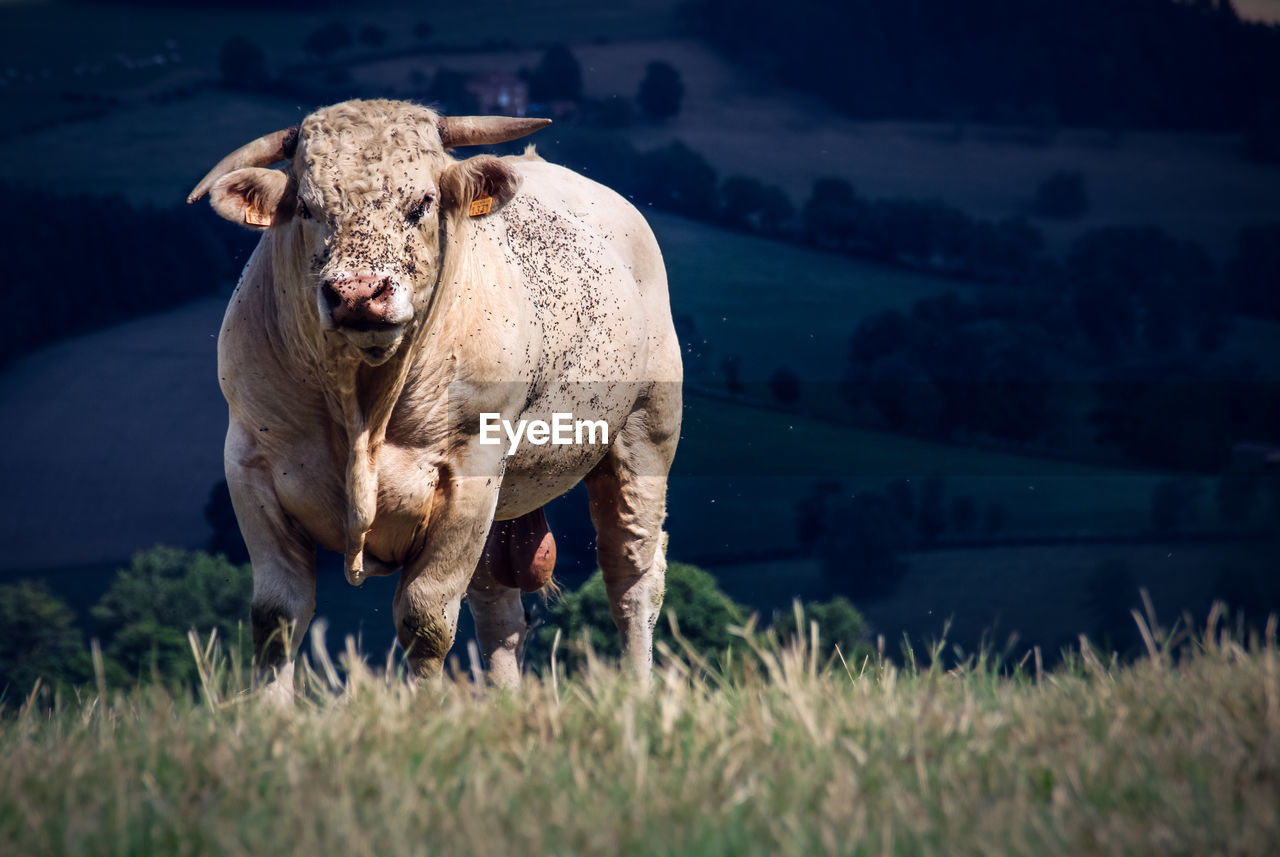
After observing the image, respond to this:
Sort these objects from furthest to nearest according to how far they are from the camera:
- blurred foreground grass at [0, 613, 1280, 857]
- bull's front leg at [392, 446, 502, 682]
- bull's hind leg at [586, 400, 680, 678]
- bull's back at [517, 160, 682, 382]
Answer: bull's hind leg at [586, 400, 680, 678] < bull's back at [517, 160, 682, 382] < bull's front leg at [392, 446, 502, 682] < blurred foreground grass at [0, 613, 1280, 857]

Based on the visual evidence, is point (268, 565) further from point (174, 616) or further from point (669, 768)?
point (174, 616)

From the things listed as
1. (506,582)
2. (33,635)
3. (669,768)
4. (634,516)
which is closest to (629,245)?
(634,516)

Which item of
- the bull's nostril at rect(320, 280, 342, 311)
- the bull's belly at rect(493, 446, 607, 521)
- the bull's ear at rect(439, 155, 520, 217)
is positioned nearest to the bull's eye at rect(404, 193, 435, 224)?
the bull's ear at rect(439, 155, 520, 217)

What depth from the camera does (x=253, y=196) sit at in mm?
4156

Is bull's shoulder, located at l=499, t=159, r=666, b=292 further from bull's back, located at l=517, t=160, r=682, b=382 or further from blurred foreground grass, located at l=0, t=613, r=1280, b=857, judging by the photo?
blurred foreground grass, located at l=0, t=613, r=1280, b=857

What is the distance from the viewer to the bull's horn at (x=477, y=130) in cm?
446

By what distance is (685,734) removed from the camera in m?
3.27

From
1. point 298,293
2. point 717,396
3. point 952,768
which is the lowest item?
point 717,396

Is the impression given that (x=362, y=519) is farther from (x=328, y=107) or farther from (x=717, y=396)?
(x=717, y=396)

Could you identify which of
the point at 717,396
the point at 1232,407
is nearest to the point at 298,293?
the point at 717,396

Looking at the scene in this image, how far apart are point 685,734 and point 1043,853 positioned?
0.96 metres

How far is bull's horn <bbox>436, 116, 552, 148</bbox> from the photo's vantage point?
4465 millimetres

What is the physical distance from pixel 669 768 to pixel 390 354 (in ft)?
5.11

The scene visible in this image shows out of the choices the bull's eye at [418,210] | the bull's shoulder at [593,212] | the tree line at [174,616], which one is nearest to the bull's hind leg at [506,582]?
the bull's shoulder at [593,212]
